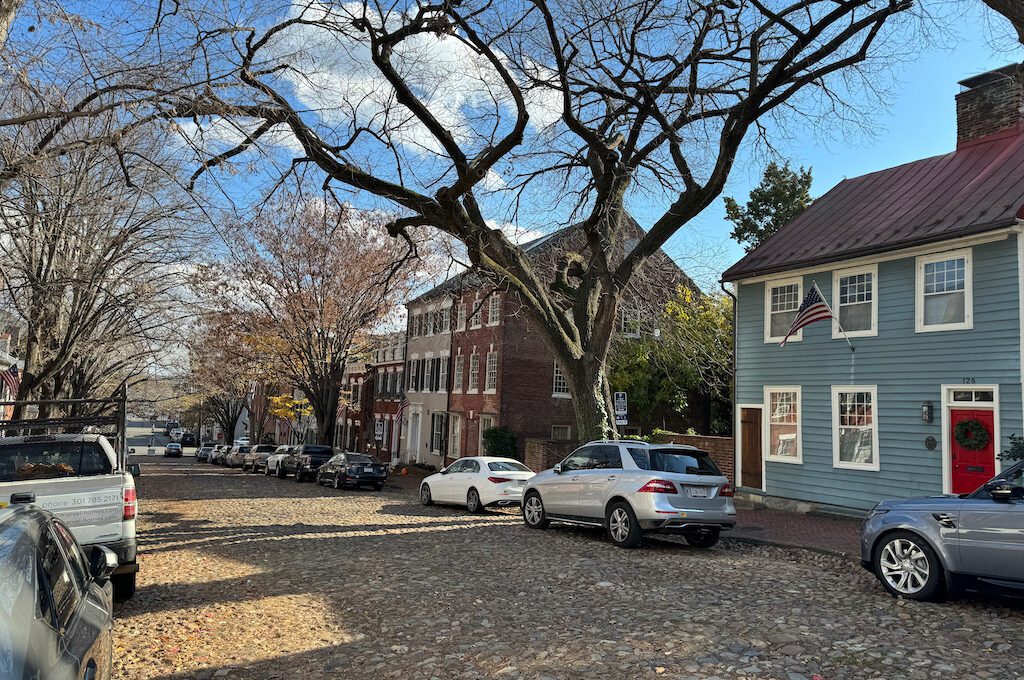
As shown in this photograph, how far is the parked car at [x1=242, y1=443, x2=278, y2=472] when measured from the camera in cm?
3993

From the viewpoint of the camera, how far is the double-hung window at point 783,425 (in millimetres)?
18438

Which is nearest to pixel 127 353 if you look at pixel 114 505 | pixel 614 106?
pixel 614 106

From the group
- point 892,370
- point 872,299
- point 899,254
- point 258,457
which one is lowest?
point 258,457

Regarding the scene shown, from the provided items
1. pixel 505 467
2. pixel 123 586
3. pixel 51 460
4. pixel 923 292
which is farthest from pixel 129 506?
pixel 923 292

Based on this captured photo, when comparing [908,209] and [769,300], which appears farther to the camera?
[769,300]

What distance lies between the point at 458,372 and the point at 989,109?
2405 centimetres

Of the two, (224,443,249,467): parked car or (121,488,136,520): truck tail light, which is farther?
(224,443,249,467): parked car

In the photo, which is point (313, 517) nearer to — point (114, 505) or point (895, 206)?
point (114, 505)

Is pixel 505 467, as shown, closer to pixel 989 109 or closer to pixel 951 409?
pixel 951 409

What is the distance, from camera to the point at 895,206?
17.7 meters

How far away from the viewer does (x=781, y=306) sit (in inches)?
755

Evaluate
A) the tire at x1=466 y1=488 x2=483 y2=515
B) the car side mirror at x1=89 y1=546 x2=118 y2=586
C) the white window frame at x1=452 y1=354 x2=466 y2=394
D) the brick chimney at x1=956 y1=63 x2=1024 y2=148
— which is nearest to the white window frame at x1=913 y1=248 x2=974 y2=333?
the brick chimney at x1=956 y1=63 x2=1024 y2=148

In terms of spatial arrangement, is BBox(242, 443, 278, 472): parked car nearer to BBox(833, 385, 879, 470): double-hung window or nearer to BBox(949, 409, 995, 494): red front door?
BBox(833, 385, 879, 470): double-hung window

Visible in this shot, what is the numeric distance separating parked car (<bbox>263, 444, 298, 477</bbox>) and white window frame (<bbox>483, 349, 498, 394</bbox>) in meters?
9.02
